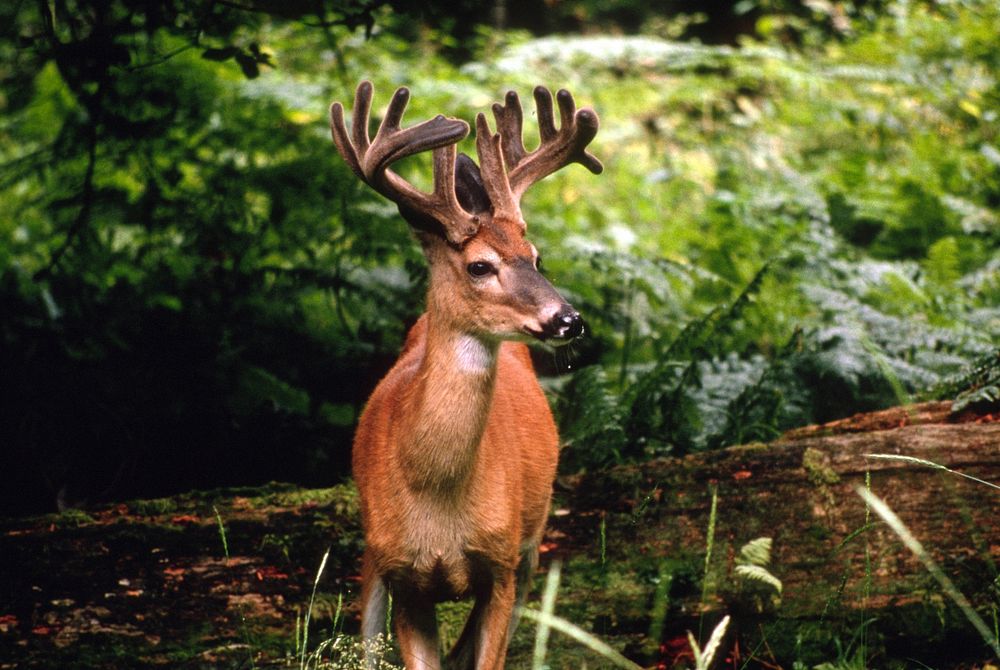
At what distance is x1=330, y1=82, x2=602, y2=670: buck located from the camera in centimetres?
319

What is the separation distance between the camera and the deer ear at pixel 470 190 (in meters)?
3.36

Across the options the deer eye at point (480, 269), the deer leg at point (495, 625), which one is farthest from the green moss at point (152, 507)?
the deer eye at point (480, 269)

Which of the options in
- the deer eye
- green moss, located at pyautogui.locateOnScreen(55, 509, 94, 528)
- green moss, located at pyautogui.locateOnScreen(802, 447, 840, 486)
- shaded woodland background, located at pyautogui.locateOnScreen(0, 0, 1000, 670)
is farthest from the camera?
green moss, located at pyautogui.locateOnScreen(55, 509, 94, 528)

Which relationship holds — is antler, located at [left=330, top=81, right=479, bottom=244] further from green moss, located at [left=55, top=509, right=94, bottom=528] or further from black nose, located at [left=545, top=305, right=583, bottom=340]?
green moss, located at [left=55, top=509, right=94, bottom=528]

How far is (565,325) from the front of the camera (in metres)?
2.97

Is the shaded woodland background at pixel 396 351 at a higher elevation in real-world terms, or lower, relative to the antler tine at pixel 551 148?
lower

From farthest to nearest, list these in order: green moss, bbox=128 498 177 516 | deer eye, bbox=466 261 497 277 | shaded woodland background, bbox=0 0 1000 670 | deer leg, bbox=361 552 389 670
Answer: green moss, bbox=128 498 177 516 → shaded woodland background, bbox=0 0 1000 670 → deer leg, bbox=361 552 389 670 → deer eye, bbox=466 261 497 277

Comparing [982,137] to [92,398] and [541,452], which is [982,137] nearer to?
[541,452]

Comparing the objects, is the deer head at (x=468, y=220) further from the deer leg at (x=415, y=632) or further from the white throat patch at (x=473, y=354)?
the deer leg at (x=415, y=632)

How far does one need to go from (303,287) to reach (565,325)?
3000 mm

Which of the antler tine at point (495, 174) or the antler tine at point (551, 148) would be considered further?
the antler tine at point (551, 148)

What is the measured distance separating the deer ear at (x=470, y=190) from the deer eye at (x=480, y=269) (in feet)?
0.75

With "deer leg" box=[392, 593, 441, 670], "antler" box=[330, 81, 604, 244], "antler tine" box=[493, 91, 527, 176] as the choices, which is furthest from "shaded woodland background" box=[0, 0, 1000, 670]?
"antler tine" box=[493, 91, 527, 176]

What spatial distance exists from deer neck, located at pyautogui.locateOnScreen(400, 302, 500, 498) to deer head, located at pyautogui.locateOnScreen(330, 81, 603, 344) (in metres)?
0.08
